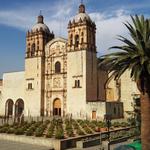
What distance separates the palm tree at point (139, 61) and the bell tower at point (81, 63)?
28.2 meters

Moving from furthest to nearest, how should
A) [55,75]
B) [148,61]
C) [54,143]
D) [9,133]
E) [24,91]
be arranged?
[24,91]
[55,75]
[9,133]
[54,143]
[148,61]

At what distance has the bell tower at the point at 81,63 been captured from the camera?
43.9m

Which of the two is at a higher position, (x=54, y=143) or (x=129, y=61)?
(x=129, y=61)

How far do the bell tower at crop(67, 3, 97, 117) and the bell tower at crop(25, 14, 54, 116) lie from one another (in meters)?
5.93

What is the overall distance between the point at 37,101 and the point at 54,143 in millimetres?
27263

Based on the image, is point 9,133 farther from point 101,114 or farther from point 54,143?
point 101,114

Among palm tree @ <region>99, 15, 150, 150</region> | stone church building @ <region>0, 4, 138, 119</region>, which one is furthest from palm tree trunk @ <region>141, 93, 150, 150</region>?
stone church building @ <region>0, 4, 138, 119</region>

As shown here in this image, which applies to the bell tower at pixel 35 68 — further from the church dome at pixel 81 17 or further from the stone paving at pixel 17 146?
the stone paving at pixel 17 146

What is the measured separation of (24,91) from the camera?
52344 mm

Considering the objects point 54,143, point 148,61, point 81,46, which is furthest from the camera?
point 81,46

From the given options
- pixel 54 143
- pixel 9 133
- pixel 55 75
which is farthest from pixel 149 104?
pixel 55 75

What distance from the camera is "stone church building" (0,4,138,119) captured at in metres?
44.1

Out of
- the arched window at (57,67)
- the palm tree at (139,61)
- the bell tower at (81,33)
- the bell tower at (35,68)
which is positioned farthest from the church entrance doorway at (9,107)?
the palm tree at (139,61)

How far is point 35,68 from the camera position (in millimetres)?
50625
